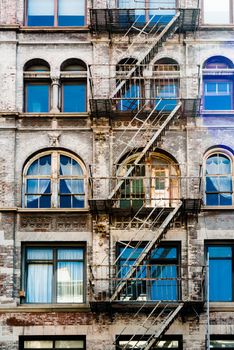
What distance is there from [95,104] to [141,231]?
488cm

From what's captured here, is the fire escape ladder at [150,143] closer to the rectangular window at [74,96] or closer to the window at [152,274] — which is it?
the window at [152,274]

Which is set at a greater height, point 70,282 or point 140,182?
point 140,182

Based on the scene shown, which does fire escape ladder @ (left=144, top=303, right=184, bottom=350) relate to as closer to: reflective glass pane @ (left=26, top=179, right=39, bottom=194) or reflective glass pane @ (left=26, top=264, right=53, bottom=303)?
reflective glass pane @ (left=26, top=264, right=53, bottom=303)

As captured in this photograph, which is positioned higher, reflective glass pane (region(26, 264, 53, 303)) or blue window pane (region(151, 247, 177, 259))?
blue window pane (region(151, 247, 177, 259))

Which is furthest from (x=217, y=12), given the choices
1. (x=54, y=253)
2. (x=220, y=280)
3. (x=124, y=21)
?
(x=54, y=253)

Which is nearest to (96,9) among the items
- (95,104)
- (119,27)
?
(119,27)

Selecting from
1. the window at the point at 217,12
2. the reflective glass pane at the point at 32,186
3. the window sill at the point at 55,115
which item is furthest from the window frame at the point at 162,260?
the window at the point at 217,12

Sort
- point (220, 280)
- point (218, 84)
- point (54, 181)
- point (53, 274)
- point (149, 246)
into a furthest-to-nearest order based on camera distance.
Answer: point (218, 84)
point (54, 181)
point (53, 274)
point (220, 280)
point (149, 246)

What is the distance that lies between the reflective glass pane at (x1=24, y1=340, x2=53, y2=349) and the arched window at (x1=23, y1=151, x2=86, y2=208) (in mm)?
4886

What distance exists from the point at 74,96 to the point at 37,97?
1403 millimetres

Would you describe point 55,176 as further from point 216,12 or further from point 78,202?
point 216,12

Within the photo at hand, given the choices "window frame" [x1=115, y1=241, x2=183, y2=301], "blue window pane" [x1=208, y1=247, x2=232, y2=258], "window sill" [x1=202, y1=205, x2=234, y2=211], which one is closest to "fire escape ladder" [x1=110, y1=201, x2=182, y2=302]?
"window frame" [x1=115, y1=241, x2=183, y2=301]

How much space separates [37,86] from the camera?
3503cm

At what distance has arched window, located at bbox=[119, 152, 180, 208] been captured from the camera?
33688mm
